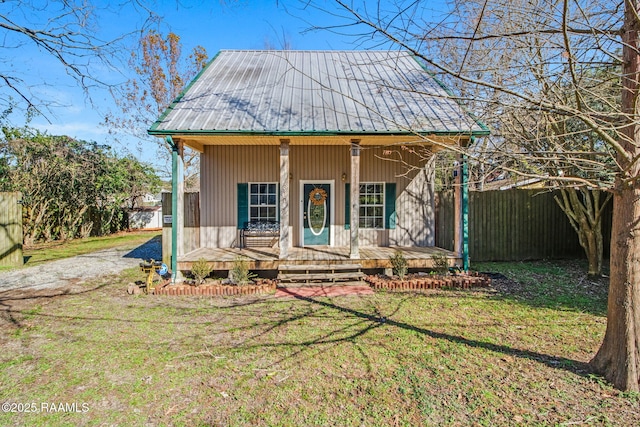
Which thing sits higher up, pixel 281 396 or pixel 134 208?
pixel 134 208

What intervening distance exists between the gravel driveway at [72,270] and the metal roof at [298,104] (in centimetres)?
380

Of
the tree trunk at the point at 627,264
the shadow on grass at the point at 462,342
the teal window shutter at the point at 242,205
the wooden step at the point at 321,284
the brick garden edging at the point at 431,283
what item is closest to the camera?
the tree trunk at the point at 627,264

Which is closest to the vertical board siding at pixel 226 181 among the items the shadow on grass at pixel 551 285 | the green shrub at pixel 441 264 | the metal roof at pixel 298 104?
the metal roof at pixel 298 104

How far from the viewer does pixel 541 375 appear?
3.26 m

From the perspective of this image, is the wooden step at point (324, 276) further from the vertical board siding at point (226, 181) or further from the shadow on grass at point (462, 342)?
the vertical board siding at point (226, 181)

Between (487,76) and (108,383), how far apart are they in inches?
233

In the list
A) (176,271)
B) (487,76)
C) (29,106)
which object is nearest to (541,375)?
(487,76)

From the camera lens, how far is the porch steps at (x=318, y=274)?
6902 mm

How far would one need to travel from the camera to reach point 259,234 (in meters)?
8.72

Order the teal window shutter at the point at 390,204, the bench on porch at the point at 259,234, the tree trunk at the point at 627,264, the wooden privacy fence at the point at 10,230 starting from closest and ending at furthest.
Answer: the tree trunk at the point at 627,264, the wooden privacy fence at the point at 10,230, the bench on porch at the point at 259,234, the teal window shutter at the point at 390,204

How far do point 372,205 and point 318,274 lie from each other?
286cm

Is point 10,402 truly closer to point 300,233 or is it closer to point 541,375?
point 541,375

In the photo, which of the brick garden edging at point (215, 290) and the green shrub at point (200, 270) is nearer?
the brick garden edging at point (215, 290)

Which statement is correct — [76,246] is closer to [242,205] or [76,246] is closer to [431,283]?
[242,205]
